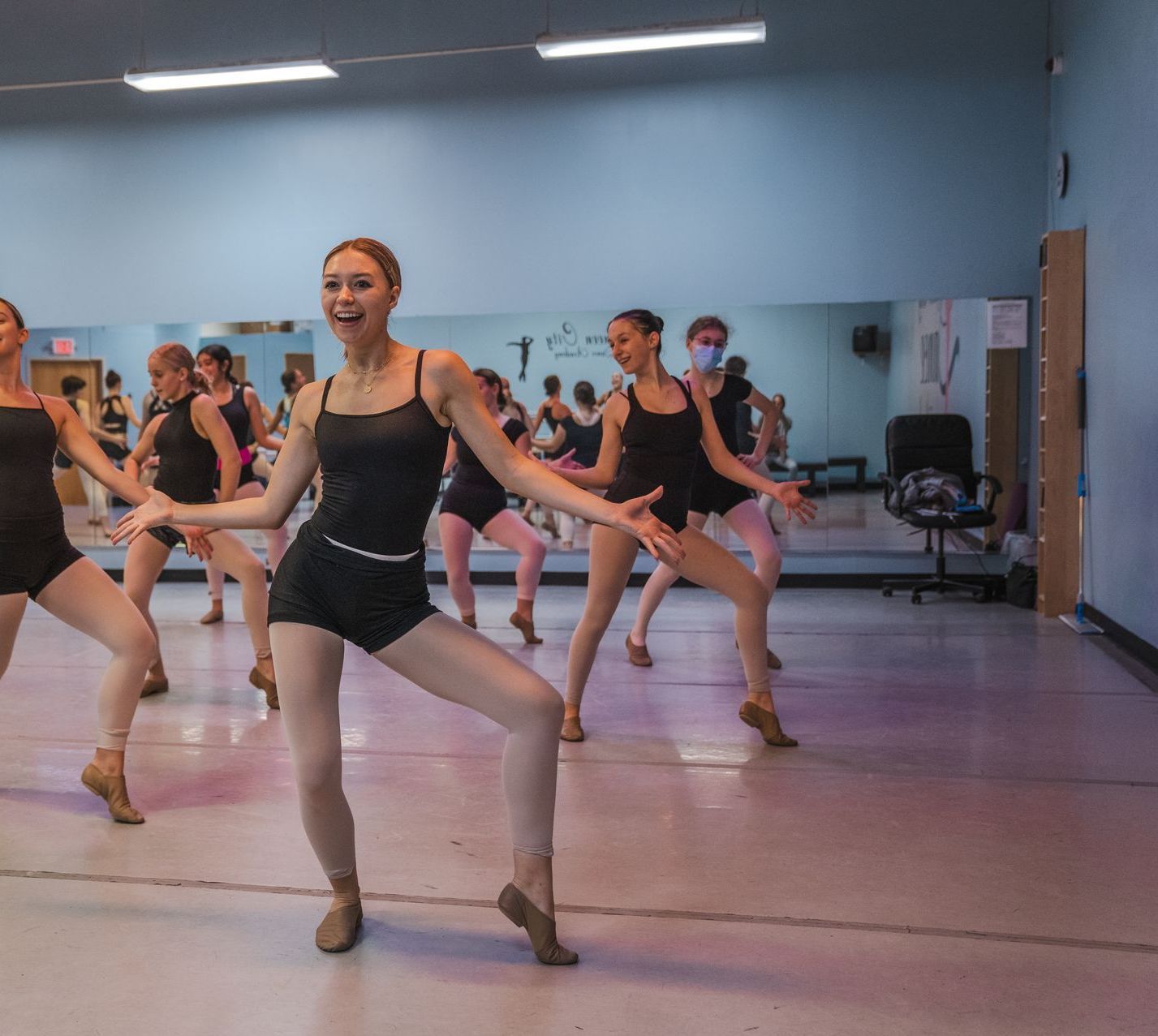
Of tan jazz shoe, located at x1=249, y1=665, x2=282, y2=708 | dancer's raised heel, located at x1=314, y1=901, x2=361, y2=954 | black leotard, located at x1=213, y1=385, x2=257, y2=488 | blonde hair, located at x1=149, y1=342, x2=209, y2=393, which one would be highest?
blonde hair, located at x1=149, y1=342, x2=209, y2=393

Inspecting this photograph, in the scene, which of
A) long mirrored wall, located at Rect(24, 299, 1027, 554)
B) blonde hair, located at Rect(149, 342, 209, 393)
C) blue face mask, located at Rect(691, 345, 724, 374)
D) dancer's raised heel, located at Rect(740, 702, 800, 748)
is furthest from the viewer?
long mirrored wall, located at Rect(24, 299, 1027, 554)

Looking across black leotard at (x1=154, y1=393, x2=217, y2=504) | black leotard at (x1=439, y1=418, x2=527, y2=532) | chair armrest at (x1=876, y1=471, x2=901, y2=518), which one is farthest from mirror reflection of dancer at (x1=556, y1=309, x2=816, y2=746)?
chair armrest at (x1=876, y1=471, x2=901, y2=518)

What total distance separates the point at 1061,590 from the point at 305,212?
6705 mm

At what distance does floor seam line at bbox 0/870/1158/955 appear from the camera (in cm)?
284

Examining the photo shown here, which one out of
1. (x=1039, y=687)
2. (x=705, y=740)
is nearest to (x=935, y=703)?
(x=1039, y=687)

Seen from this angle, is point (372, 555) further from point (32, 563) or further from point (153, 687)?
point (153, 687)

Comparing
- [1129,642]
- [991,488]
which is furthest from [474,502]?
[991,488]

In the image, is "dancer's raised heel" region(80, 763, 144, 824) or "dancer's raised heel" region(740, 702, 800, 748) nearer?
"dancer's raised heel" region(80, 763, 144, 824)

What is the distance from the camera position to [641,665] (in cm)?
623

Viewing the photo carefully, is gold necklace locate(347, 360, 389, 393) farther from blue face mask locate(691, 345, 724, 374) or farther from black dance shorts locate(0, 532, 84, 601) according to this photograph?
blue face mask locate(691, 345, 724, 374)

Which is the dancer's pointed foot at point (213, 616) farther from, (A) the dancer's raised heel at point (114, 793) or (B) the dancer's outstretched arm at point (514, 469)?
(B) the dancer's outstretched arm at point (514, 469)

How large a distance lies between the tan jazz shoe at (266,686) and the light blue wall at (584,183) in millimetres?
4955

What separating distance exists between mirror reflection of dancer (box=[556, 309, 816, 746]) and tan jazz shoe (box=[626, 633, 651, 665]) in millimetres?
1763

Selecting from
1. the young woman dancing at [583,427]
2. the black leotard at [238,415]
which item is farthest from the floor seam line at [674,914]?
the young woman dancing at [583,427]
